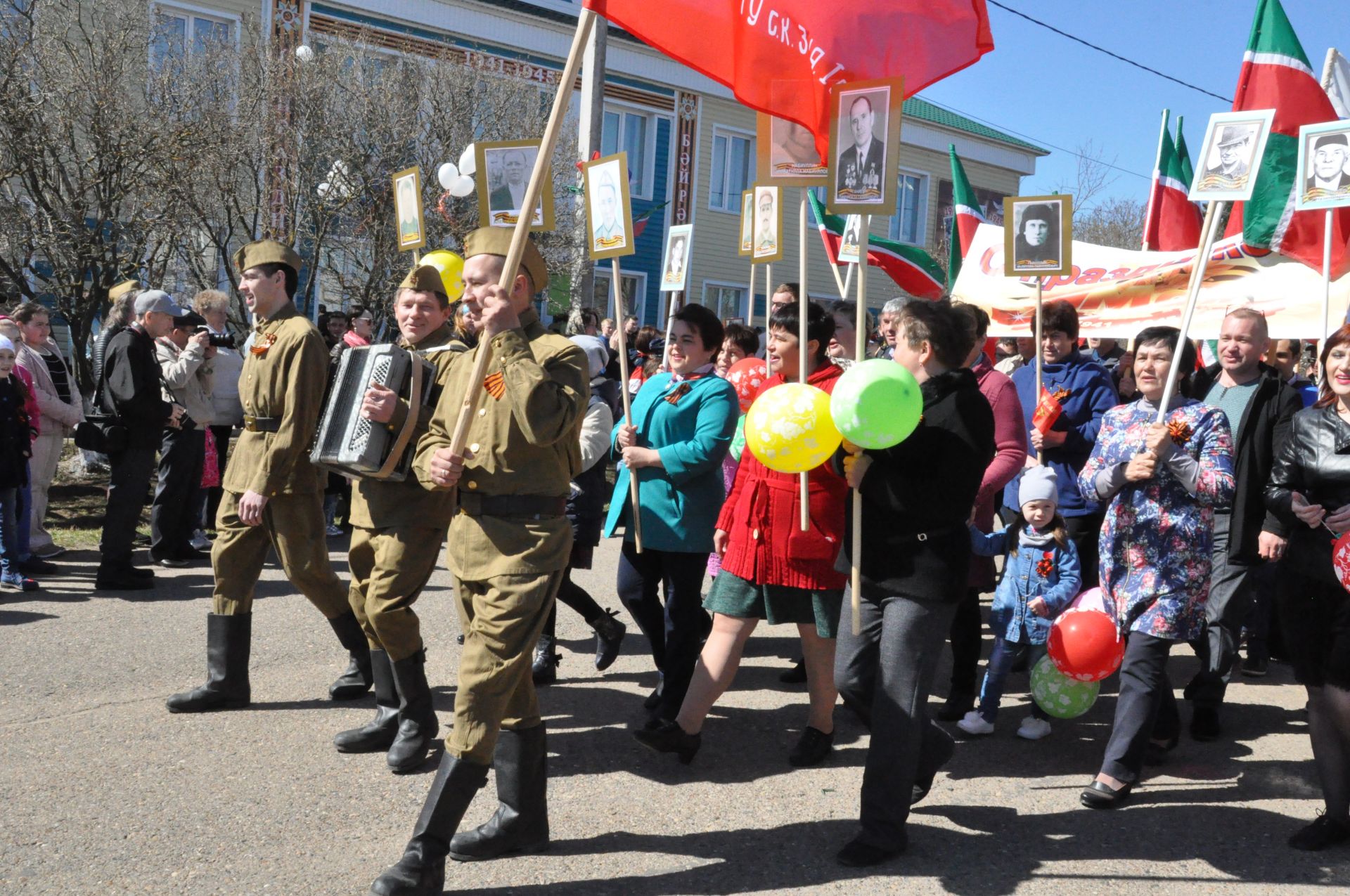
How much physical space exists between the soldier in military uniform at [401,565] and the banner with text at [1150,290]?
5280 millimetres

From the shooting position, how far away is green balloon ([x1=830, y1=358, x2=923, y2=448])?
149 inches

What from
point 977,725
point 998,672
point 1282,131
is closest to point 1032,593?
point 998,672

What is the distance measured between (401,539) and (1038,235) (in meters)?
3.70

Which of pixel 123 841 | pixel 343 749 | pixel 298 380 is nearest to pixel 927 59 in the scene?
pixel 298 380

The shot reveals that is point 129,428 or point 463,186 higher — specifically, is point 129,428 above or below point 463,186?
below

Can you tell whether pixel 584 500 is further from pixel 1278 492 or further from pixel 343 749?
pixel 1278 492

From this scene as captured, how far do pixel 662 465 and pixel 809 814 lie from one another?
5.46ft

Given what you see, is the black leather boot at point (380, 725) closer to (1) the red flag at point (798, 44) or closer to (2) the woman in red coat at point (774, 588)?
(2) the woman in red coat at point (774, 588)

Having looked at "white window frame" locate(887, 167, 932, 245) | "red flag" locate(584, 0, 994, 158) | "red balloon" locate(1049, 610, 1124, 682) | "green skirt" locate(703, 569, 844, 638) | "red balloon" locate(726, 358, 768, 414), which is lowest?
"red balloon" locate(1049, 610, 1124, 682)

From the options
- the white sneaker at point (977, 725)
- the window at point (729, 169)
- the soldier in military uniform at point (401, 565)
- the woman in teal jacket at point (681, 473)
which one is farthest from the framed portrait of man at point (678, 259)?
the window at point (729, 169)

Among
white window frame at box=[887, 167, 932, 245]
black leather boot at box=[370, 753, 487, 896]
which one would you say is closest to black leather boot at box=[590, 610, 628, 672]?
black leather boot at box=[370, 753, 487, 896]

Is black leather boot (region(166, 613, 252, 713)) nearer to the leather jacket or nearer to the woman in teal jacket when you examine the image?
the woman in teal jacket

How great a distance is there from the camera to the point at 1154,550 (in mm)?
4746

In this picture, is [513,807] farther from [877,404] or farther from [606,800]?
[877,404]
